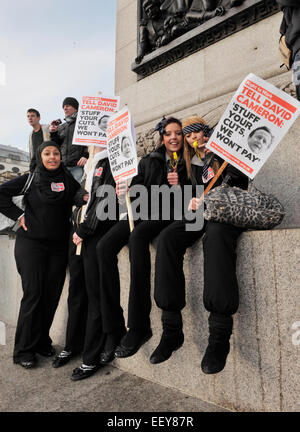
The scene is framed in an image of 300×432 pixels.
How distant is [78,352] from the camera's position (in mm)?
3566

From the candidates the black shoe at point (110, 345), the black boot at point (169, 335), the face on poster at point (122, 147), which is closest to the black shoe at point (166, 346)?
the black boot at point (169, 335)

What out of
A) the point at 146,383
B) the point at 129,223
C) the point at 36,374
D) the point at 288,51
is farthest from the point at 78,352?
the point at 288,51

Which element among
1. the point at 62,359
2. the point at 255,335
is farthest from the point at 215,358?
the point at 62,359

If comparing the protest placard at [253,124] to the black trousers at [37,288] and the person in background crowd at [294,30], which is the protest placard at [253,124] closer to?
the person in background crowd at [294,30]

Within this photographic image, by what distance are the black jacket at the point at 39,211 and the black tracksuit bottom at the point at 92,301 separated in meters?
0.56

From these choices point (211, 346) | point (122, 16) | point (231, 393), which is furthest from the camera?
point (122, 16)

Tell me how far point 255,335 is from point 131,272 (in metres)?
1.00

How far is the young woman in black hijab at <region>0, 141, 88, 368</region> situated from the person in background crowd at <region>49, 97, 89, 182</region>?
118 centimetres

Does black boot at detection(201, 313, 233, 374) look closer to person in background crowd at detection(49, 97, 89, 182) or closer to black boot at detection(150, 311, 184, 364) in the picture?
black boot at detection(150, 311, 184, 364)

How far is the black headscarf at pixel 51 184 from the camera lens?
368 centimetres

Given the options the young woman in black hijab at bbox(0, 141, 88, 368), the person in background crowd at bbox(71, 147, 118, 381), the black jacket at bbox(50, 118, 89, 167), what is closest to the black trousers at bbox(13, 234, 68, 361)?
the young woman in black hijab at bbox(0, 141, 88, 368)

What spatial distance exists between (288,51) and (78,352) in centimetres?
333
